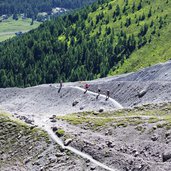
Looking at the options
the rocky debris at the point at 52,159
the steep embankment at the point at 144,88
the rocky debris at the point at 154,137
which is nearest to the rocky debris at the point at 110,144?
the rocky debris at the point at 154,137

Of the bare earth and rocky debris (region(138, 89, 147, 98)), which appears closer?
the bare earth

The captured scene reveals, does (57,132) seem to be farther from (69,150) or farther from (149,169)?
(149,169)

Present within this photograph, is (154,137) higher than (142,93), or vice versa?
(154,137)

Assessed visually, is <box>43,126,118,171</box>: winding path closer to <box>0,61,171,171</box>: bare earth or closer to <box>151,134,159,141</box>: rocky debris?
<box>0,61,171,171</box>: bare earth

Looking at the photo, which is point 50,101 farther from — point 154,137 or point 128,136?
point 154,137

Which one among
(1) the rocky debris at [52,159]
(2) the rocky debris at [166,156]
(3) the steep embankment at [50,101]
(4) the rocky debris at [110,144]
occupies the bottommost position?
(3) the steep embankment at [50,101]

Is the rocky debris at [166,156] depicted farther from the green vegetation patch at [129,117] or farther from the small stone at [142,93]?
the small stone at [142,93]

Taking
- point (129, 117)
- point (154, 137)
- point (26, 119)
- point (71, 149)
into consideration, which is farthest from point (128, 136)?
point (26, 119)

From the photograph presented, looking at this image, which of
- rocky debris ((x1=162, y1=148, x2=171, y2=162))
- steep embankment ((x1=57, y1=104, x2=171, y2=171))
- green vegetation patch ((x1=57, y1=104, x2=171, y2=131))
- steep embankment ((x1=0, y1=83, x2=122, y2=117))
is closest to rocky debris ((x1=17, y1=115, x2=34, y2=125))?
steep embankment ((x1=57, y1=104, x2=171, y2=171))

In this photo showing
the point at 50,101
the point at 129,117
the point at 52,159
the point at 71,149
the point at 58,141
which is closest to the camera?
the point at 52,159

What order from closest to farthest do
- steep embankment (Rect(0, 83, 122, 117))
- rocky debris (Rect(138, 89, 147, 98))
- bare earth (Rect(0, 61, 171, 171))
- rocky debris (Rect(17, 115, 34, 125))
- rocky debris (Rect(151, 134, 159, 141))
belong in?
bare earth (Rect(0, 61, 171, 171)) < rocky debris (Rect(151, 134, 159, 141)) < rocky debris (Rect(17, 115, 34, 125)) < rocky debris (Rect(138, 89, 147, 98)) < steep embankment (Rect(0, 83, 122, 117))

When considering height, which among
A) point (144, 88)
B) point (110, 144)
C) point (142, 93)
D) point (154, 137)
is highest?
point (154, 137)

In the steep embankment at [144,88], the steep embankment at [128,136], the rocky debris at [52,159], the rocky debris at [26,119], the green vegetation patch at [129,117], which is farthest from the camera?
the steep embankment at [144,88]

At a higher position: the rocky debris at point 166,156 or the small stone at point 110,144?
the rocky debris at point 166,156
